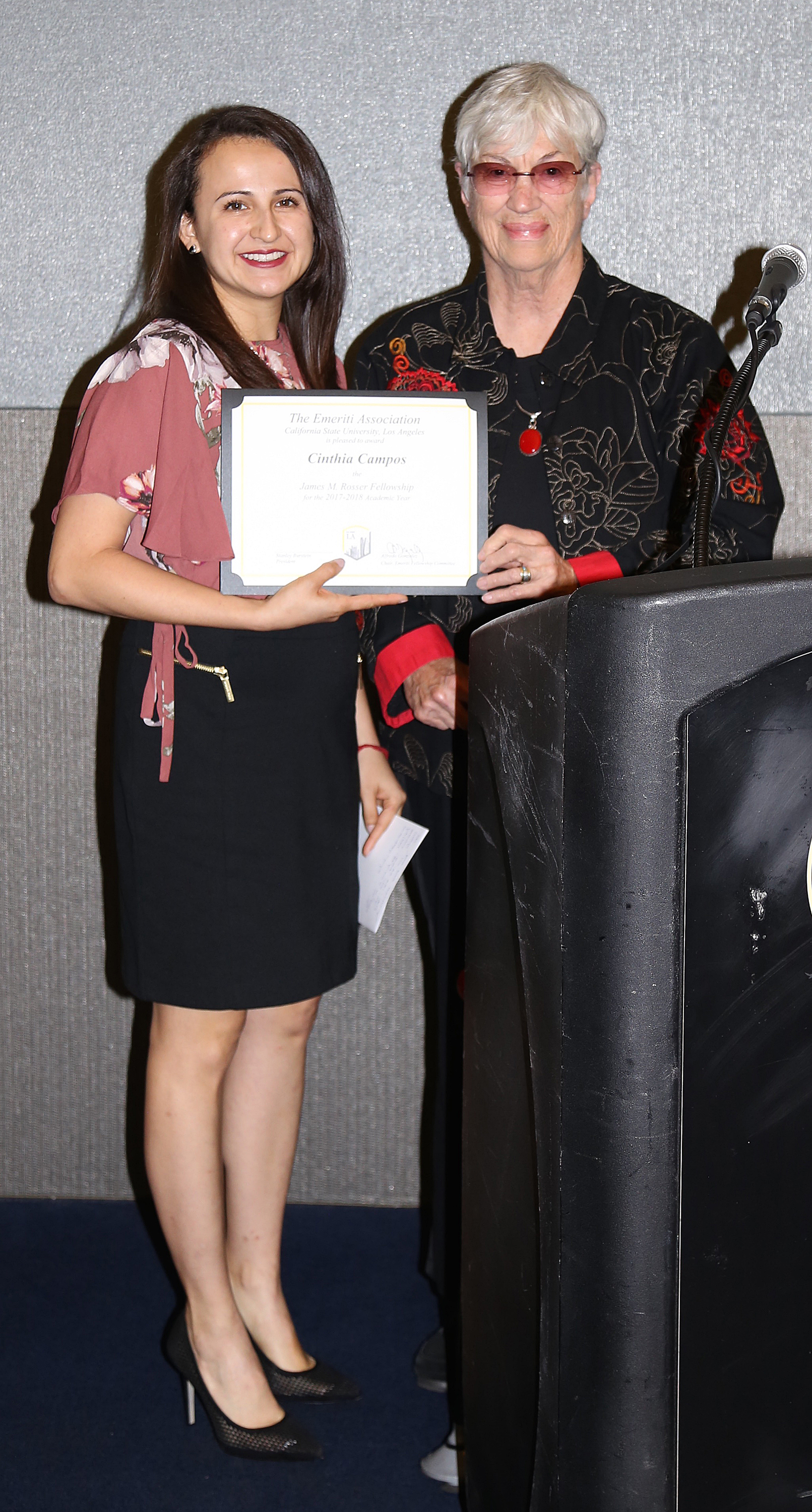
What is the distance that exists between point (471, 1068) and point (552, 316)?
3.18 ft

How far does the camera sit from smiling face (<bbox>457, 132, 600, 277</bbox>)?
4.77ft

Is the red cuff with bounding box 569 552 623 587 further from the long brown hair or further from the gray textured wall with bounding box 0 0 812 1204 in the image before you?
the gray textured wall with bounding box 0 0 812 1204

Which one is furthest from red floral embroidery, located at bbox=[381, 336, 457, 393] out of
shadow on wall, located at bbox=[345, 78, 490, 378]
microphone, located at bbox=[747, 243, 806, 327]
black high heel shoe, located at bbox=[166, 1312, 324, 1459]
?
black high heel shoe, located at bbox=[166, 1312, 324, 1459]

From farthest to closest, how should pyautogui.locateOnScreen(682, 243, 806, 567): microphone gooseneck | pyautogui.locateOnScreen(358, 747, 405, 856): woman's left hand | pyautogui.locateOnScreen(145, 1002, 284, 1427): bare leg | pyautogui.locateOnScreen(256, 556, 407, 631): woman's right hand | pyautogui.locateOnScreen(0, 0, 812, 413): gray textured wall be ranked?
pyautogui.locateOnScreen(0, 0, 812, 413): gray textured wall, pyautogui.locateOnScreen(358, 747, 405, 856): woman's left hand, pyautogui.locateOnScreen(145, 1002, 284, 1427): bare leg, pyautogui.locateOnScreen(256, 556, 407, 631): woman's right hand, pyautogui.locateOnScreen(682, 243, 806, 567): microphone gooseneck

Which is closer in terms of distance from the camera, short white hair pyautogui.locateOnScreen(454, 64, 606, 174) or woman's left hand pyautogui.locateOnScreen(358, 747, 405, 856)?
short white hair pyautogui.locateOnScreen(454, 64, 606, 174)

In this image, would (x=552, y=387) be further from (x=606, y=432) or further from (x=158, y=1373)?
(x=158, y=1373)

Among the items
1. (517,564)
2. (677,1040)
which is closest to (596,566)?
(517,564)

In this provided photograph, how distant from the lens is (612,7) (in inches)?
78.5

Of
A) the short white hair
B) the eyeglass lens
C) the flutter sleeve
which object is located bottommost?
the flutter sleeve

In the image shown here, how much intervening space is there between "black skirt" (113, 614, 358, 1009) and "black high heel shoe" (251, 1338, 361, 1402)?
54 centimetres

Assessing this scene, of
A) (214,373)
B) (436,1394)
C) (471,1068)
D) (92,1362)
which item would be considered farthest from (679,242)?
(92,1362)

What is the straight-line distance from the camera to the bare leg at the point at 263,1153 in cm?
158

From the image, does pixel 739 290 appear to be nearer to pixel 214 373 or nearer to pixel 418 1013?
pixel 214 373
